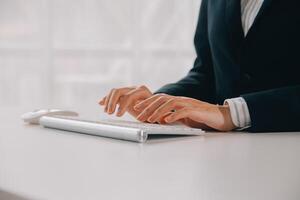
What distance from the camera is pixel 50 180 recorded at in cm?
54

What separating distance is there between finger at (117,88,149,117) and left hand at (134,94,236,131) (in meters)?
0.04

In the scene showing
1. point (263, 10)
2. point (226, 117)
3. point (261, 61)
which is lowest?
point (226, 117)

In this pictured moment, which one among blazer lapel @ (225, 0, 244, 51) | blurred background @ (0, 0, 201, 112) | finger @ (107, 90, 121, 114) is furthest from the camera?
blurred background @ (0, 0, 201, 112)

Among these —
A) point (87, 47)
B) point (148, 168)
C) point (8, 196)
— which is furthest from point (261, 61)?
point (87, 47)

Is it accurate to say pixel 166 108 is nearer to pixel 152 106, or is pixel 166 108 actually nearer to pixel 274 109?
pixel 152 106

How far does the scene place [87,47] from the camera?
3086 mm

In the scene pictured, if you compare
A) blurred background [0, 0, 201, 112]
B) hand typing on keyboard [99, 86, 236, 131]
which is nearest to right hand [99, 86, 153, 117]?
hand typing on keyboard [99, 86, 236, 131]

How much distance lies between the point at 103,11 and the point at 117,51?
0.25 metres

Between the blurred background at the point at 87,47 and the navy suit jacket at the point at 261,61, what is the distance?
144 centimetres

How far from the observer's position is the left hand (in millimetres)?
1036

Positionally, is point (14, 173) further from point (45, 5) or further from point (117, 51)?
point (45, 5)

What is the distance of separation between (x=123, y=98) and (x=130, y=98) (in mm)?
17

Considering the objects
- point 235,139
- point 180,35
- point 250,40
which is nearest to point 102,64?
point 180,35

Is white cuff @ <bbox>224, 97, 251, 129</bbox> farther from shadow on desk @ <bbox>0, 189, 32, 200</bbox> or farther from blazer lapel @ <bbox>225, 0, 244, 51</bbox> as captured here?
shadow on desk @ <bbox>0, 189, 32, 200</bbox>
